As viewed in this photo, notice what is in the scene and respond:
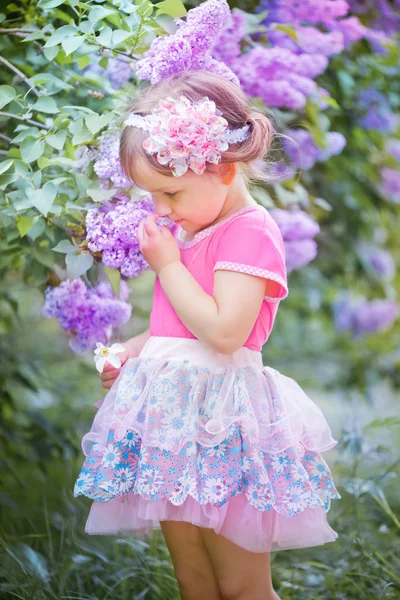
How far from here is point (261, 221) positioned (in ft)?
5.62

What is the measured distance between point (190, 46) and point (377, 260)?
9.29 ft

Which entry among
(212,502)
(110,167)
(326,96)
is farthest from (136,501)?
(326,96)

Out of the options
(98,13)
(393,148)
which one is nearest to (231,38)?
(98,13)

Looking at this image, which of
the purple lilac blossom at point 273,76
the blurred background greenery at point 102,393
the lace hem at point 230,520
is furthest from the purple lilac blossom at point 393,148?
the lace hem at point 230,520

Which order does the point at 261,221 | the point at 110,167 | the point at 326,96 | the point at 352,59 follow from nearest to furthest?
the point at 261,221
the point at 110,167
the point at 326,96
the point at 352,59

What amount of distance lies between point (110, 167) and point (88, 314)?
0.45 metres

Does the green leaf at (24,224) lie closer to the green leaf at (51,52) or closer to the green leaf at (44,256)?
the green leaf at (44,256)

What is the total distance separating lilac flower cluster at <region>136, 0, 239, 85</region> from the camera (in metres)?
1.75

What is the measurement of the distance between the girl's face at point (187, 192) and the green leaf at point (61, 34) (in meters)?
0.41

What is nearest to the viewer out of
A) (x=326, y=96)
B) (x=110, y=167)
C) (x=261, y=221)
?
(x=261, y=221)

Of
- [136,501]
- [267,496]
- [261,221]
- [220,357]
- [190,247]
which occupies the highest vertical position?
[261,221]

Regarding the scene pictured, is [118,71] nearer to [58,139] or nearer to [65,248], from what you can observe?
[58,139]

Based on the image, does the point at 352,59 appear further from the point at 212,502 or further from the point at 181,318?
the point at 212,502

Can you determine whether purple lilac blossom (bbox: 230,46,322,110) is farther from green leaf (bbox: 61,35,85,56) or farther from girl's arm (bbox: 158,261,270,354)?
girl's arm (bbox: 158,261,270,354)
